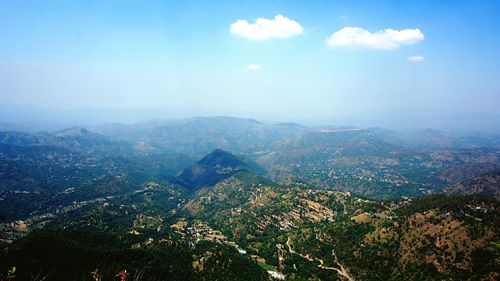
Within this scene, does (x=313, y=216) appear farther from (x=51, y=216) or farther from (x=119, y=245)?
(x=51, y=216)

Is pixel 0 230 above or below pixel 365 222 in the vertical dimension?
below

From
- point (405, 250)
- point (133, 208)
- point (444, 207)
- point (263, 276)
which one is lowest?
point (133, 208)

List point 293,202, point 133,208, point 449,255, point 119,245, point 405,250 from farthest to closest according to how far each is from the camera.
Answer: point 133,208, point 293,202, point 119,245, point 405,250, point 449,255

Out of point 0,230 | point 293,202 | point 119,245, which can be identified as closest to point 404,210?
point 293,202

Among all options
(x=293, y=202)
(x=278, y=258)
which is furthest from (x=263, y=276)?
(x=293, y=202)

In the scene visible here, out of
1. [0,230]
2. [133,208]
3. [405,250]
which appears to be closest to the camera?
[405,250]

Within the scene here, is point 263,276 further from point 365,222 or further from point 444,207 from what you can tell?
point 444,207

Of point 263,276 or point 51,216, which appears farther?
point 51,216

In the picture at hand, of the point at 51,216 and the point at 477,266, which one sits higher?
the point at 477,266

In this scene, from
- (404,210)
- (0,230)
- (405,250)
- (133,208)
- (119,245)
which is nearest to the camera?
(405,250)
